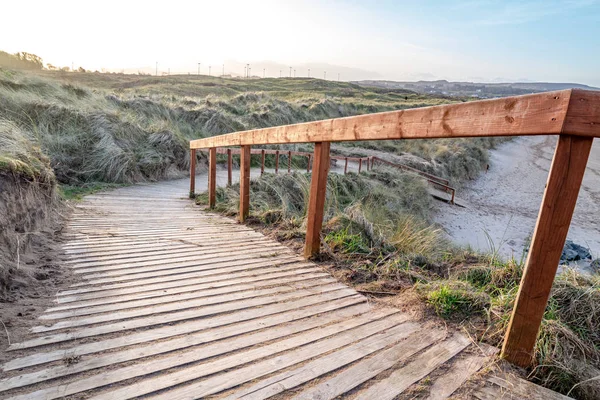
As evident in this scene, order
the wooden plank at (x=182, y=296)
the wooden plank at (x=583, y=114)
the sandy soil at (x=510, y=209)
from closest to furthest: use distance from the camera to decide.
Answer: the wooden plank at (x=583, y=114) → the wooden plank at (x=182, y=296) → the sandy soil at (x=510, y=209)

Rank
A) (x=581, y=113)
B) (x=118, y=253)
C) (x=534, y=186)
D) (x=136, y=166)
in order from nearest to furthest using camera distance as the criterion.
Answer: (x=581, y=113) → (x=118, y=253) → (x=136, y=166) → (x=534, y=186)

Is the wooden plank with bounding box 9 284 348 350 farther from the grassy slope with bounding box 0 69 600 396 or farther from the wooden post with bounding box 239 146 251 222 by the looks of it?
the wooden post with bounding box 239 146 251 222

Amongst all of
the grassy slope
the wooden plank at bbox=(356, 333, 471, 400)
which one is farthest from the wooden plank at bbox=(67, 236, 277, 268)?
the wooden plank at bbox=(356, 333, 471, 400)

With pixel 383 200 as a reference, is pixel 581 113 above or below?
above

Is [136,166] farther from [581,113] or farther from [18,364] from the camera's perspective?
[581,113]

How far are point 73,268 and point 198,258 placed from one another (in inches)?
39.0

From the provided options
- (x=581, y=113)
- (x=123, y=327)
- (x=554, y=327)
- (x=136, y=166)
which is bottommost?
(x=136, y=166)

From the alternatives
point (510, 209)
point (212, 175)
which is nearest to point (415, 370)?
point (212, 175)

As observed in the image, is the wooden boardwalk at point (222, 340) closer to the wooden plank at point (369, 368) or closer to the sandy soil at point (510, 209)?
the wooden plank at point (369, 368)

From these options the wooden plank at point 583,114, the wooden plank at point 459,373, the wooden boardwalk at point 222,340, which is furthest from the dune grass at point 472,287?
the wooden plank at point 583,114

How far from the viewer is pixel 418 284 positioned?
2.62 m

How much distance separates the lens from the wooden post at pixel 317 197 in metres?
3.18

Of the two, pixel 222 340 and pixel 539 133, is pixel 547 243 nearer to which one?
pixel 539 133

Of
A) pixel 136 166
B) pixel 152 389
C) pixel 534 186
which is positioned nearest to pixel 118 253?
pixel 152 389
